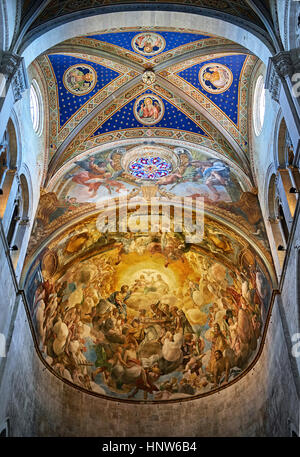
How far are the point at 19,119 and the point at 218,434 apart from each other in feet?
37.7

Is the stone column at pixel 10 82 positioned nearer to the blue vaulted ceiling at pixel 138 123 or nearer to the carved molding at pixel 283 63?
the blue vaulted ceiling at pixel 138 123

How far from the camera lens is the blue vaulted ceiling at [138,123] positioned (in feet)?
54.9

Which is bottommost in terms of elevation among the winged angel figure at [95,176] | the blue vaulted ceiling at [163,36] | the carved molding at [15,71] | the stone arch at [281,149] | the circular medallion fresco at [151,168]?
the stone arch at [281,149]

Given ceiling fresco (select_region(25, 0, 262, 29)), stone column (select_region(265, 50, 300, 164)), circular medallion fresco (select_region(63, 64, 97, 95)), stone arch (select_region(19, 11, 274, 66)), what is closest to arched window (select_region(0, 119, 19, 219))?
stone arch (select_region(19, 11, 274, 66))

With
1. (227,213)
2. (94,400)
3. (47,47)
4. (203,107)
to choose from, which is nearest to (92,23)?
(47,47)

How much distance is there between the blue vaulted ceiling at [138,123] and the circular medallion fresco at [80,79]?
1278 mm

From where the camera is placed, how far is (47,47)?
1336cm

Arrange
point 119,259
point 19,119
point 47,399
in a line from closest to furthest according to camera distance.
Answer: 1. point 19,119
2. point 47,399
3. point 119,259

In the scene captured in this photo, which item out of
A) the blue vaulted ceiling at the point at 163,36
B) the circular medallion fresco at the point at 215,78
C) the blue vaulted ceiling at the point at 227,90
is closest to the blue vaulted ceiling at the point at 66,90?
the blue vaulted ceiling at the point at 163,36

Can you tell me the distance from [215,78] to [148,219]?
17.3 feet

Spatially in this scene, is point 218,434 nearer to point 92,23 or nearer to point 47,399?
point 47,399

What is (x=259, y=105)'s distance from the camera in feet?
50.5

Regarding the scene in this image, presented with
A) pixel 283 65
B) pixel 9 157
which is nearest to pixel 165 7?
pixel 283 65

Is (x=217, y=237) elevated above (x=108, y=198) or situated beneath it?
situated beneath
